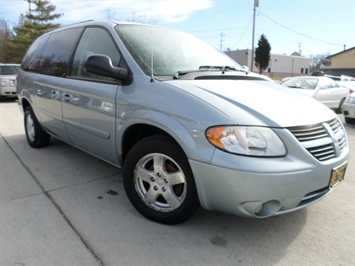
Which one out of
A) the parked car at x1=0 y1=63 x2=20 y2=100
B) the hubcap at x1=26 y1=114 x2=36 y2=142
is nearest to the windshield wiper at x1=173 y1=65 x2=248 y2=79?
the hubcap at x1=26 y1=114 x2=36 y2=142

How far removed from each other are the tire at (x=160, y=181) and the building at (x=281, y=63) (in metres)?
62.5

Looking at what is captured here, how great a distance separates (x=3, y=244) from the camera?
7.57 ft

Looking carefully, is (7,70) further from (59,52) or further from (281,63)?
(281,63)

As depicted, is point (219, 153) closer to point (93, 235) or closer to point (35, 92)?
point (93, 235)

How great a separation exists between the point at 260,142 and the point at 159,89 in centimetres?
92

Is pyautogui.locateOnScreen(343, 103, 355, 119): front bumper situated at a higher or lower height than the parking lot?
higher

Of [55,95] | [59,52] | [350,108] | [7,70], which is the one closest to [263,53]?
[7,70]

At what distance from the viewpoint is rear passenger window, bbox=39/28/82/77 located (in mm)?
3647

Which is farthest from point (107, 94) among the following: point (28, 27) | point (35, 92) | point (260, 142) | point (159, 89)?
point (28, 27)

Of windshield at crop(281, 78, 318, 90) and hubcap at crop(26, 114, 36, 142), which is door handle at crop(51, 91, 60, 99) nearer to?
hubcap at crop(26, 114, 36, 142)

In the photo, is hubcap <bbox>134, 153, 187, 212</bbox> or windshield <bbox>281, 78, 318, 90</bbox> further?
windshield <bbox>281, 78, 318, 90</bbox>

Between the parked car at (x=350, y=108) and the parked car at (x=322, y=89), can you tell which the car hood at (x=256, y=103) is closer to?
the parked car at (x=350, y=108)

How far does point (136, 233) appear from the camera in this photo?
8.11 feet

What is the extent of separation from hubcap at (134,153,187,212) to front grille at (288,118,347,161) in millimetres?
924
